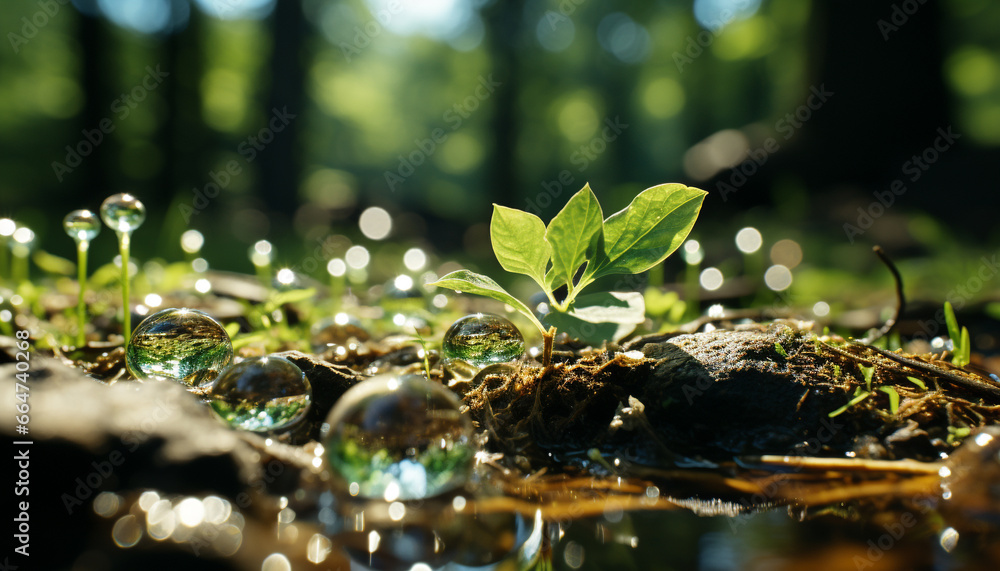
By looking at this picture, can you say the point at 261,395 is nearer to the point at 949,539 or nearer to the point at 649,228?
the point at 649,228

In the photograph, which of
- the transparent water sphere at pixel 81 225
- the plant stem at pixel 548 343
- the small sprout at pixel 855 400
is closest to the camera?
the small sprout at pixel 855 400

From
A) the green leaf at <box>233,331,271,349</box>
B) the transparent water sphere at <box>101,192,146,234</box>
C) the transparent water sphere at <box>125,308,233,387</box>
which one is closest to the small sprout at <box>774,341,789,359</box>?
the transparent water sphere at <box>125,308,233,387</box>

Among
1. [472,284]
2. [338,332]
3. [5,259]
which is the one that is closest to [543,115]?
[5,259]

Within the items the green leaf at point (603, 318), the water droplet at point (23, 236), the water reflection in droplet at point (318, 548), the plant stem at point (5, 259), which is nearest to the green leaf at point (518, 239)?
the green leaf at point (603, 318)

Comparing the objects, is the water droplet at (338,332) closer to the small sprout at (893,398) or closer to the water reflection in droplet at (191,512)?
the water reflection in droplet at (191,512)

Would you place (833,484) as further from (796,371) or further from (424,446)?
(424,446)

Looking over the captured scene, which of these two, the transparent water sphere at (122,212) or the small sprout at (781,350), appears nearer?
the small sprout at (781,350)
